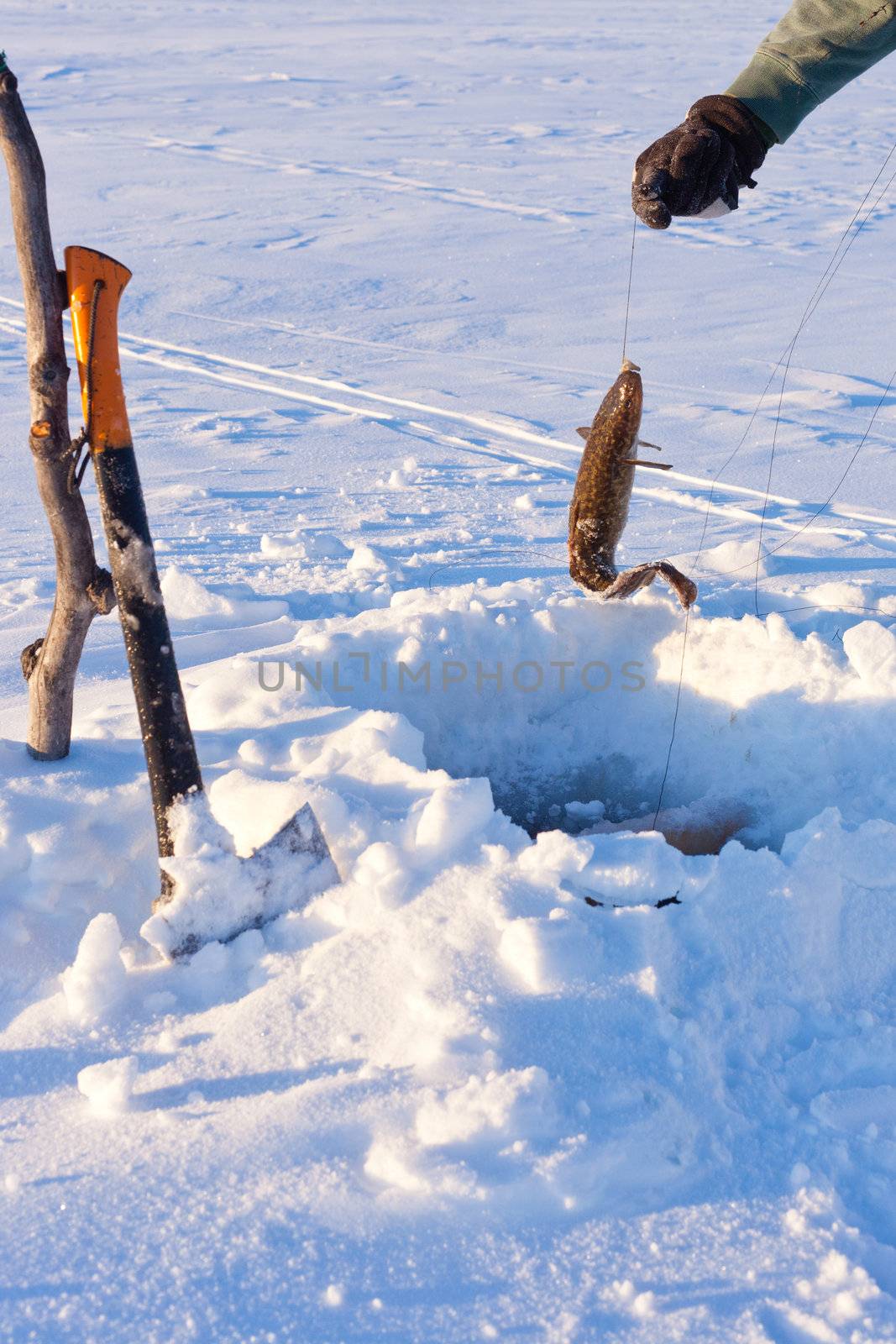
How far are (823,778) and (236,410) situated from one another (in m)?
4.62

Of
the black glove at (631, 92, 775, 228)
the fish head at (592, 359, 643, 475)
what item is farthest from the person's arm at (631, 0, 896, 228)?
the fish head at (592, 359, 643, 475)

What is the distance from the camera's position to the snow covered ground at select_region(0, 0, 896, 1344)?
1651 millimetres

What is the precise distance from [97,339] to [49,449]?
0.92 feet

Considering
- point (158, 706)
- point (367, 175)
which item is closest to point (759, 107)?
point (158, 706)

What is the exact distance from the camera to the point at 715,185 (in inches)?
99.3

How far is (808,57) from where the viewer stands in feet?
8.27

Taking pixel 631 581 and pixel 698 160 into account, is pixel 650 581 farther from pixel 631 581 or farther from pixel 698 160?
pixel 698 160

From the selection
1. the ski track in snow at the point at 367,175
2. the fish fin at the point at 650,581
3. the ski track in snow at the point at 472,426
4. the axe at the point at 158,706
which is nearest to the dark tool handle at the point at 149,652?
the axe at the point at 158,706

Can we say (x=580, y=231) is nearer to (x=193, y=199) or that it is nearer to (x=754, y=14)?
(x=193, y=199)

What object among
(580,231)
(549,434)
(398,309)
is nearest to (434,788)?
(549,434)

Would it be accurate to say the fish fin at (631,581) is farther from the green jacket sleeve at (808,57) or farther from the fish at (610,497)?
the green jacket sleeve at (808,57)

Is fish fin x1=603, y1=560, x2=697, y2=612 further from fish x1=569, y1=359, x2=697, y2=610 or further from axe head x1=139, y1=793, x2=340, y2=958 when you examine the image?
axe head x1=139, y1=793, x2=340, y2=958

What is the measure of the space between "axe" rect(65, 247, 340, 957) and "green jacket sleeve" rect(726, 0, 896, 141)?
1.44 metres

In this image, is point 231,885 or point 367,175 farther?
point 367,175
